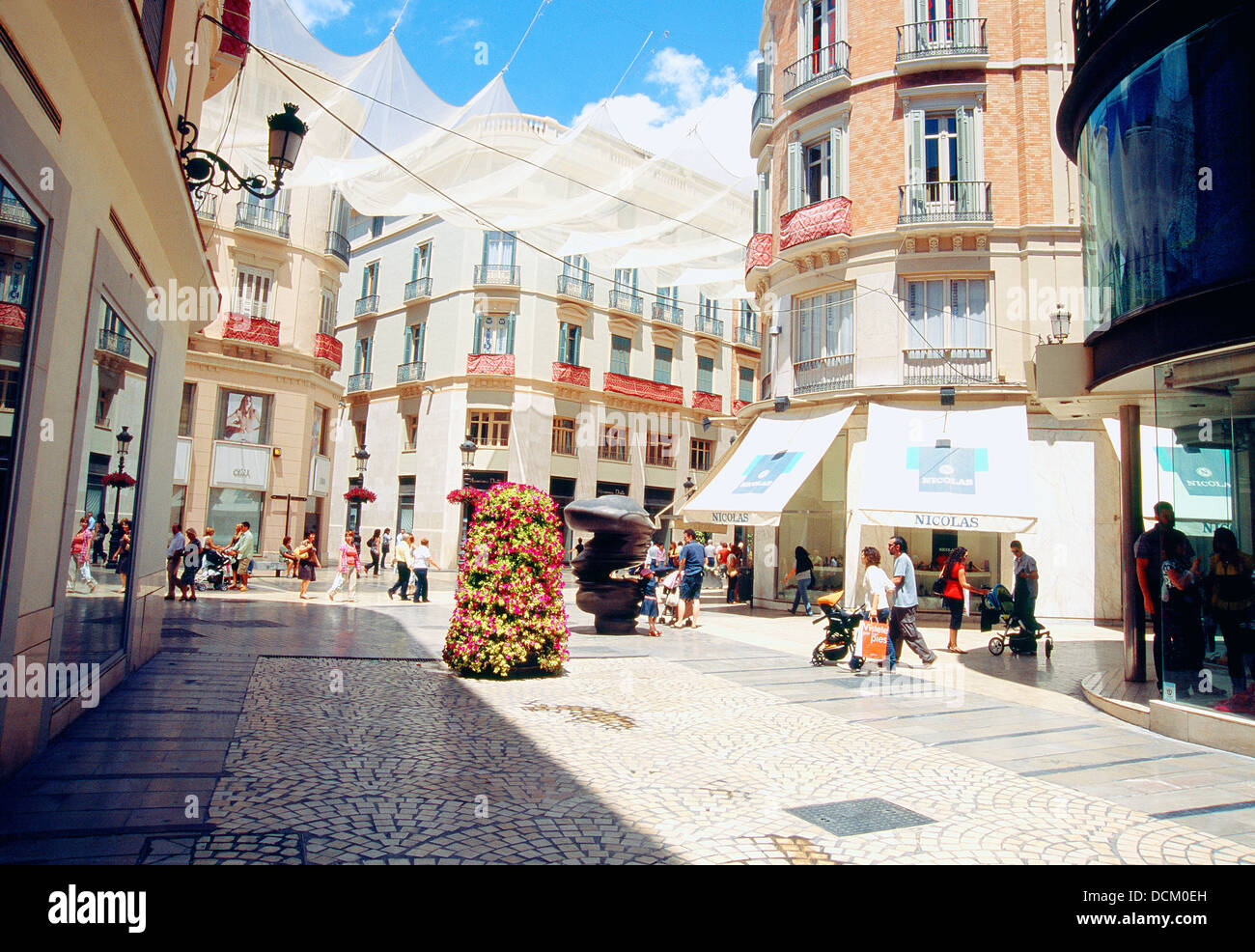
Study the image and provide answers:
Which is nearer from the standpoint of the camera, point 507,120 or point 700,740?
point 700,740

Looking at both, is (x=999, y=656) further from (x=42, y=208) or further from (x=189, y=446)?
(x=189, y=446)

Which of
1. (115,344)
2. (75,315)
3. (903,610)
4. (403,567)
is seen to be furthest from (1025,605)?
(403,567)

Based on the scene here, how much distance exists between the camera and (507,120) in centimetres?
972

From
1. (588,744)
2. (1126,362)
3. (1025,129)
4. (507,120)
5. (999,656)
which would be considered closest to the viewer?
(588,744)

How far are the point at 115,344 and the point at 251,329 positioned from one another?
2201cm

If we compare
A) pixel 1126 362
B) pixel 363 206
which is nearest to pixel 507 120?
pixel 363 206

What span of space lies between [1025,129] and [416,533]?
2602 cm

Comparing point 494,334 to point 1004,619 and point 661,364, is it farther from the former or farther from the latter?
point 1004,619

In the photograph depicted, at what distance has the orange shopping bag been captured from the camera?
9.98 meters

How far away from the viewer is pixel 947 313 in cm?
1761

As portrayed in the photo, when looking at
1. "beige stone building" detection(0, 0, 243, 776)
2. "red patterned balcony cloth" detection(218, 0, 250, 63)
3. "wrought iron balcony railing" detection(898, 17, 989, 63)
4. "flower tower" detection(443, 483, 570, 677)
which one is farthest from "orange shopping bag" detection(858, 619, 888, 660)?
"wrought iron balcony railing" detection(898, 17, 989, 63)

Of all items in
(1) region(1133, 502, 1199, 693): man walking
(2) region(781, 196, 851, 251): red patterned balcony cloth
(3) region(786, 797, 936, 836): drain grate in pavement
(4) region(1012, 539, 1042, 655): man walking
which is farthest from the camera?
(2) region(781, 196, 851, 251): red patterned balcony cloth

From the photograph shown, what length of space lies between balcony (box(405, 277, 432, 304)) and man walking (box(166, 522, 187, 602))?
21.3 metres

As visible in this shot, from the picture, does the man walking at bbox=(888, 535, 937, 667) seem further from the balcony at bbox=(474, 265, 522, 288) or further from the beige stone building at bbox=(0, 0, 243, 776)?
the balcony at bbox=(474, 265, 522, 288)
